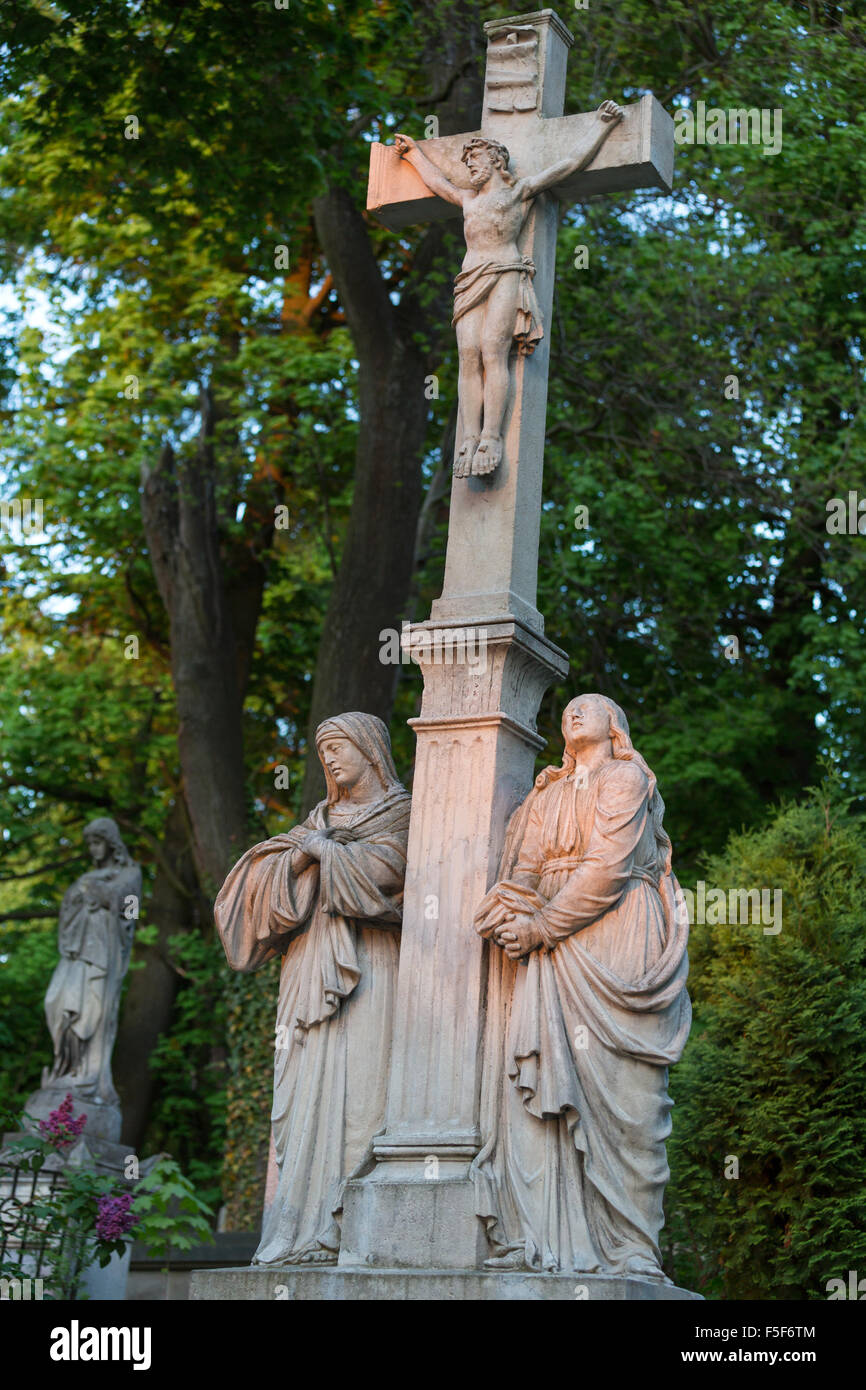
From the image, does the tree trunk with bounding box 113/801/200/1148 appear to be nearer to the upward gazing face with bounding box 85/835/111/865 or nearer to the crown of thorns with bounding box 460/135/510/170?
the upward gazing face with bounding box 85/835/111/865

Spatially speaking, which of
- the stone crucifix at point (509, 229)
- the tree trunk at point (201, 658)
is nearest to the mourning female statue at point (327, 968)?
the stone crucifix at point (509, 229)

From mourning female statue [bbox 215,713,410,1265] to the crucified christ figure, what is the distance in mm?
1353

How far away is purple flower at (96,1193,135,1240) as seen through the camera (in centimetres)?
862

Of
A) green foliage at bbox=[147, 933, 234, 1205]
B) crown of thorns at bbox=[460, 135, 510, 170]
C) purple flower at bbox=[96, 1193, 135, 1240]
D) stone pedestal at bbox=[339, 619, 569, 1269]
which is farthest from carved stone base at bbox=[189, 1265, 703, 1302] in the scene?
green foliage at bbox=[147, 933, 234, 1205]

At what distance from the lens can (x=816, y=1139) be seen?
36.8ft

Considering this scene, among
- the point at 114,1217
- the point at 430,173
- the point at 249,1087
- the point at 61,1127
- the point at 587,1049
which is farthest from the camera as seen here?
the point at 249,1087

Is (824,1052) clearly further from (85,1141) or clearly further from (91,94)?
(91,94)

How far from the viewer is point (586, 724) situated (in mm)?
6801

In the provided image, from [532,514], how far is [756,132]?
31.8 ft

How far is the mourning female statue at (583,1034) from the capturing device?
6.09 m

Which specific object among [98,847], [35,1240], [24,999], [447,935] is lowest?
[35,1240]

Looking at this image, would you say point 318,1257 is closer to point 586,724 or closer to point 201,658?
point 586,724

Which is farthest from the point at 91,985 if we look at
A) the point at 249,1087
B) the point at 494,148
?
the point at 494,148

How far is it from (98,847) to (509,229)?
972cm
